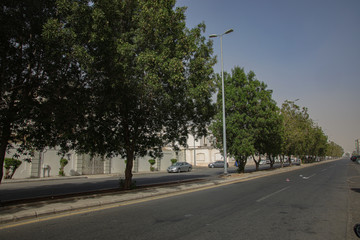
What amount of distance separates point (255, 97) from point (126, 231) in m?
20.9

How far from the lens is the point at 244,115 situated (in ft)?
76.1

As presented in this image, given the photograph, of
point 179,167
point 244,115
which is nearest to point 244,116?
point 244,115

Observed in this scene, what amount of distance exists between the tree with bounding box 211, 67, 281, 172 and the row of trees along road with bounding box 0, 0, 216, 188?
1059 centimetres

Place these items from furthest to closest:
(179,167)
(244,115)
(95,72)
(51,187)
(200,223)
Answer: (179,167) → (244,115) → (51,187) → (95,72) → (200,223)

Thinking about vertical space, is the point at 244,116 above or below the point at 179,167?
above

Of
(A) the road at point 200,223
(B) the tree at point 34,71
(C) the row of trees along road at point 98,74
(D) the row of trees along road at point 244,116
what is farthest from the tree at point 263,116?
(B) the tree at point 34,71

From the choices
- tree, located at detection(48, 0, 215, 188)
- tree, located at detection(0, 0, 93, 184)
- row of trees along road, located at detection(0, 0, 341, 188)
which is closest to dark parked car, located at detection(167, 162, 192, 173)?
row of trees along road, located at detection(0, 0, 341, 188)

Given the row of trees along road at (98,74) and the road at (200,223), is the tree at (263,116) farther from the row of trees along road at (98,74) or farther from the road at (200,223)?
the road at (200,223)

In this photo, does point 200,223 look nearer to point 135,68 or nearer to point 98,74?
point 135,68

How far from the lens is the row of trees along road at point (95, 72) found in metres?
7.90

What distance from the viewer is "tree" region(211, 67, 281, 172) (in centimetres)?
2269

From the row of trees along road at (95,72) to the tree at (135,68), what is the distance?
4 centimetres

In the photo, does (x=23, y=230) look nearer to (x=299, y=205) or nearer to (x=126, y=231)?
(x=126, y=231)

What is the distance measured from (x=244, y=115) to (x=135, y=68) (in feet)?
52.1
